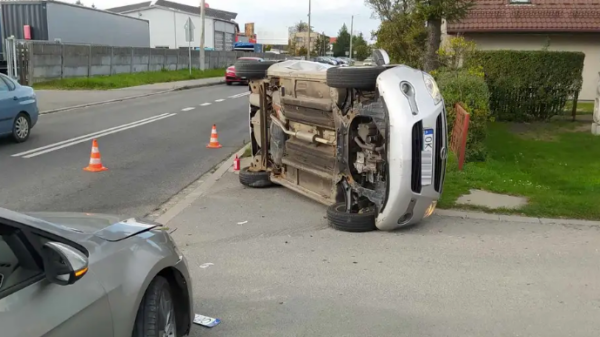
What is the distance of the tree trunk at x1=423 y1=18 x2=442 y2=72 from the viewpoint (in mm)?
13922

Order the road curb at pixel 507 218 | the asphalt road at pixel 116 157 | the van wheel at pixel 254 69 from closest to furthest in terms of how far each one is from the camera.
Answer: the road curb at pixel 507 218 < the asphalt road at pixel 116 157 < the van wheel at pixel 254 69

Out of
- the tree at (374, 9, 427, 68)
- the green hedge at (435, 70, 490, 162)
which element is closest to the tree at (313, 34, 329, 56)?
the tree at (374, 9, 427, 68)

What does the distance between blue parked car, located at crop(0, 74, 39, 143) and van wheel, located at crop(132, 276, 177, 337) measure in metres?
9.97

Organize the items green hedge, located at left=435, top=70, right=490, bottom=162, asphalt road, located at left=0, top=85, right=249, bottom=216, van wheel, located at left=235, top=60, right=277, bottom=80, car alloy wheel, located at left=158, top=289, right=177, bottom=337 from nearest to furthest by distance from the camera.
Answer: car alloy wheel, located at left=158, top=289, right=177, bottom=337, asphalt road, located at left=0, top=85, right=249, bottom=216, van wheel, located at left=235, top=60, right=277, bottom=80, green hedge, located at left=435, top=70, right=490, bottom=162

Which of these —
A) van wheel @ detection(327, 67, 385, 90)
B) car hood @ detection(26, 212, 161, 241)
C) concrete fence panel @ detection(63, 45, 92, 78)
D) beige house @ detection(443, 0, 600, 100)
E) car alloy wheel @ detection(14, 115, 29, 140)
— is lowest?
car alloy wheel @ detection(14, 115, 29, 140)

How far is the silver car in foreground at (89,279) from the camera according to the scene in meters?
2.47

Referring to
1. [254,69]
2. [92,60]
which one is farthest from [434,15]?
[92,60]

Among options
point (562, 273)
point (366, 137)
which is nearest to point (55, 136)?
point (366, 137)

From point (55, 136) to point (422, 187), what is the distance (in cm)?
1021

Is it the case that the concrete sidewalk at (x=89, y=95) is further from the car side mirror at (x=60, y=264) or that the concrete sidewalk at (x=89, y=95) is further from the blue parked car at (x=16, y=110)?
the car side mirror at (x=60, y=264)

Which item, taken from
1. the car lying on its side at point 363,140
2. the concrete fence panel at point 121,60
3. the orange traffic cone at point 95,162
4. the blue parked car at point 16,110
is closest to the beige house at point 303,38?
the concrete fence panel at point 121,60

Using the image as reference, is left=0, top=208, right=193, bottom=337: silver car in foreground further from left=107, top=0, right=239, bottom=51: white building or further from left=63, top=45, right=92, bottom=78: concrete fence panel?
left=107, top=0, right=239, bottom=51: white building

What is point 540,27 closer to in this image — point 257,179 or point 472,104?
point 472,104

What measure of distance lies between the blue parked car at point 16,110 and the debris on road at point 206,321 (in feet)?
30.7
